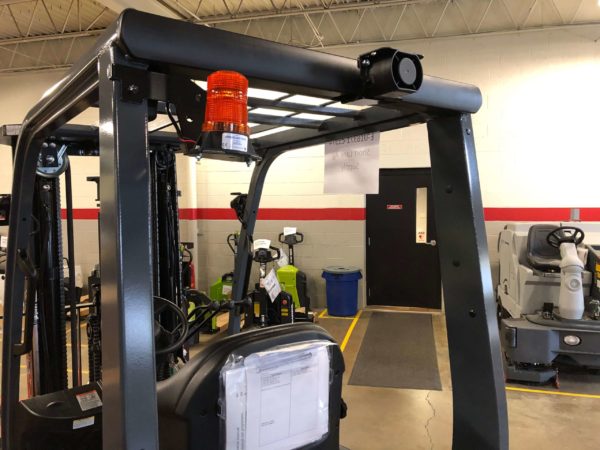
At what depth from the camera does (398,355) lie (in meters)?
5.21

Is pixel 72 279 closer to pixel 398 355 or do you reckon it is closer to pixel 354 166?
pixel 354 166

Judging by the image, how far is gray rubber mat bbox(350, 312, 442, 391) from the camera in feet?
14.8

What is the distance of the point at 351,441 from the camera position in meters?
3.42

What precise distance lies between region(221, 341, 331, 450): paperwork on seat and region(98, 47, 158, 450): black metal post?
1.17ft

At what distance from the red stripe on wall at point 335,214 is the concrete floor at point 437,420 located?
306 centimetres

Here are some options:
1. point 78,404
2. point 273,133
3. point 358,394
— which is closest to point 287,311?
point 358,394

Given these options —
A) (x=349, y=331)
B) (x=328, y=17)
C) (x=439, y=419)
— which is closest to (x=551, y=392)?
(x=439, y=419)

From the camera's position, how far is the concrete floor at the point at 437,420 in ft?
11.0

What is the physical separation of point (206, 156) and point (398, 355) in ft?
15.5

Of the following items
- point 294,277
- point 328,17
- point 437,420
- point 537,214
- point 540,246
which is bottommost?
point 437,420

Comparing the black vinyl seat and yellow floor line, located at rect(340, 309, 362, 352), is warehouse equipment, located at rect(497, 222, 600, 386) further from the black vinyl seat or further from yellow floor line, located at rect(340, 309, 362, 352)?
yellow floor line, located at rect(340, 309, 362, 352)

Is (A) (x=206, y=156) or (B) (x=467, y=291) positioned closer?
(A) (x=206, y=156)

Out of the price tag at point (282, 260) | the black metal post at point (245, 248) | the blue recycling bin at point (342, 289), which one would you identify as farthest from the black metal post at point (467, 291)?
the price tag at point (282, 260)

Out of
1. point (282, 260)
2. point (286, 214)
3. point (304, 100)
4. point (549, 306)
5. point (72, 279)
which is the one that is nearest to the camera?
point (304, 100)
